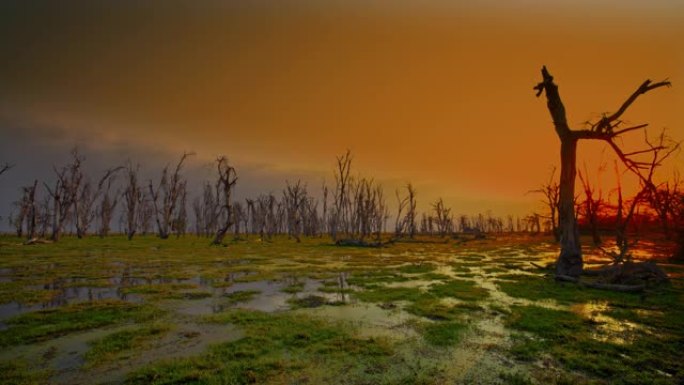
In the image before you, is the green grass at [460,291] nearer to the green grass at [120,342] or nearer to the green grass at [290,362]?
the green grass at [290,362]

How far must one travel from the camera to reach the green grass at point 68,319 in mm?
8203

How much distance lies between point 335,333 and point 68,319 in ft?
25.9

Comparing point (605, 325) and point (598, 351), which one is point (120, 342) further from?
point (605, 325)

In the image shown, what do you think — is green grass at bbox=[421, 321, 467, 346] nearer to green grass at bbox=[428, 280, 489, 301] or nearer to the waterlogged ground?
the waterlogged ground

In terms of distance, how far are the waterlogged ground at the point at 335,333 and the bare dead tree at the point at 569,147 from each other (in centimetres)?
280

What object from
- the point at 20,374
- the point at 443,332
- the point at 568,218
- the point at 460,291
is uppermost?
the point at 568,218

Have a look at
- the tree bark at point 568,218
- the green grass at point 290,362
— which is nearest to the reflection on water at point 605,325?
the green grass at point 290,362

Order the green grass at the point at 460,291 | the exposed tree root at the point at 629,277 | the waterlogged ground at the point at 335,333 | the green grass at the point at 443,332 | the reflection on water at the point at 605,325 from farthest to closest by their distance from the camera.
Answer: the exposed tree root at the point at 629,277
the green grass at the point at 460,291
the reflection on water at the point at 605,325
the green grass at the point at 443,332
the waterlogged ground at the point at 335,333

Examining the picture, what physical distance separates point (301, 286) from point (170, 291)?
5.59 metres

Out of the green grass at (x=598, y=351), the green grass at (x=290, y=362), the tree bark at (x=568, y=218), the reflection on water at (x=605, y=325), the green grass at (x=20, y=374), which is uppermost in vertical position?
the tree bark at (x=568, y=218)

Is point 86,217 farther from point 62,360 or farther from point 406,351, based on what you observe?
point 406,351

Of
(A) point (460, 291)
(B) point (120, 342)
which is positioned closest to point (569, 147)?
(A) point (460, 291)

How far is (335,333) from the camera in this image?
8586 millimetres

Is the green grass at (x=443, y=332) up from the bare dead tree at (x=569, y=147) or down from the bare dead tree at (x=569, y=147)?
down
